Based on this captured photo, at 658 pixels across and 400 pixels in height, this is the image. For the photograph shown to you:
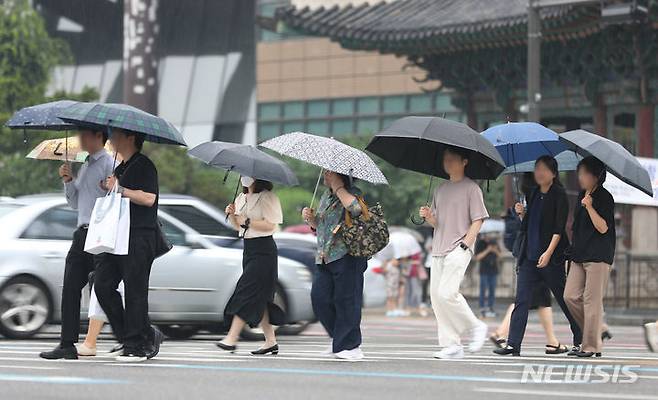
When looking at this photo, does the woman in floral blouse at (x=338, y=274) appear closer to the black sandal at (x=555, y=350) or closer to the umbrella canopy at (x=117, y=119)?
the umbrella canopy at (x=117, y=119)

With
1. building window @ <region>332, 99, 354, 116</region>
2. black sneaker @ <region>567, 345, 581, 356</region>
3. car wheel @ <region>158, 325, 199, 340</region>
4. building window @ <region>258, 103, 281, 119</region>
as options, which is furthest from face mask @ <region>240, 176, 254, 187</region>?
building window @ <region>258, 103, 281, 119</region>

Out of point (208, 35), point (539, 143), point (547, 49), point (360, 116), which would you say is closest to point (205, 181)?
point (360, 116)

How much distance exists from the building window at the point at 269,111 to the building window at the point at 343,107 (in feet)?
8.60

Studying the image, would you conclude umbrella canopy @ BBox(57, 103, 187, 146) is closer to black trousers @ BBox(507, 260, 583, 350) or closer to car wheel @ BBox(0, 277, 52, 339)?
black trousers @ BBox(507, 260, 583, 350)

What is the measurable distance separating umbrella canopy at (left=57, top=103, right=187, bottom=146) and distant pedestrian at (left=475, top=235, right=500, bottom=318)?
15.7 m

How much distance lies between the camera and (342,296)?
12570 mm

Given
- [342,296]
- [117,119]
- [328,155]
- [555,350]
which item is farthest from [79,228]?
[555,350]

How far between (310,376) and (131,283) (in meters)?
1.79

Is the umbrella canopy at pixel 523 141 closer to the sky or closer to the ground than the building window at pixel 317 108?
closer to the ground

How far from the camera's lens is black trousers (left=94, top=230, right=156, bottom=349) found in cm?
1188

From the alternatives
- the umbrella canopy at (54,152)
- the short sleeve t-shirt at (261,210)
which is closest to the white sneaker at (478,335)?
the short sleeve t-shirt at (261,210)

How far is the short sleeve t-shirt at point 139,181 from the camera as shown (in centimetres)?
1187

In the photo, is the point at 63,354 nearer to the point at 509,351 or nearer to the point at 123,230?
the point at 123,230

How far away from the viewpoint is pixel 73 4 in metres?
60.1
